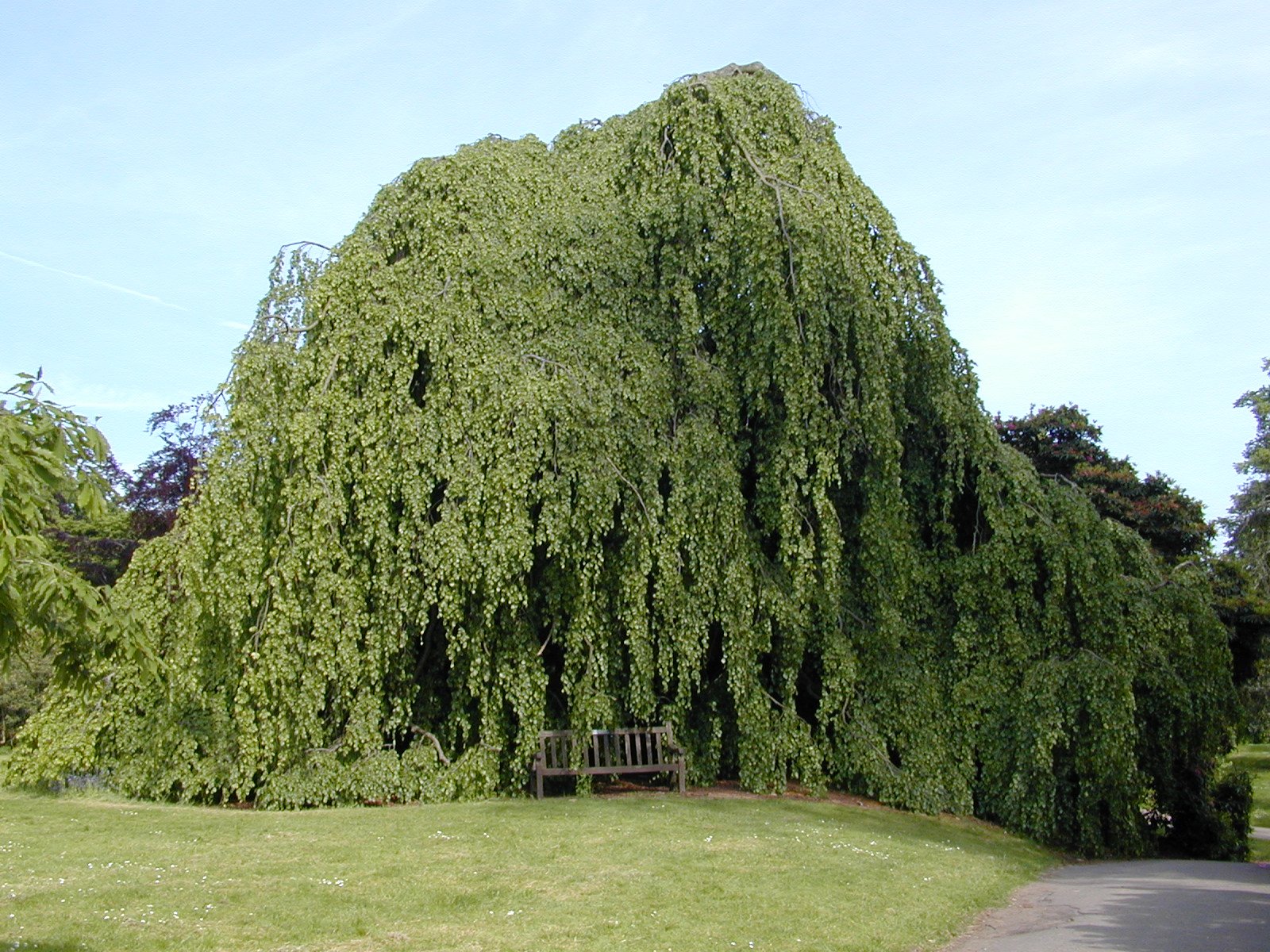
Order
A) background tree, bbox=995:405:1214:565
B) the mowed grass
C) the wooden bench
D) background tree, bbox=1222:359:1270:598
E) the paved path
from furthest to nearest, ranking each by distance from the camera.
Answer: background tree, bbox=1222:359:1270:598, background tree, bbox=995:405:1214:565, the wooden bench, the paved path, the mowed grass

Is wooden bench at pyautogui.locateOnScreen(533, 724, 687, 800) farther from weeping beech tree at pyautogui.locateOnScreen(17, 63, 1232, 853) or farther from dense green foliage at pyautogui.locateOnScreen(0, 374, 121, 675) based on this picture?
dense green foliage at pyautogui.locateOnScreen(0, 374, 121, 675)

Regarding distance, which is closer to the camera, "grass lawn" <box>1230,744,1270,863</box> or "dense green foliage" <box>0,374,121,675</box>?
"dense green foliage" <box>0,374,121,675</box>

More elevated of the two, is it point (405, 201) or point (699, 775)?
point (405, 201)

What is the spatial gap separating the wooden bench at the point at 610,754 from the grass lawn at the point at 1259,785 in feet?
25.8

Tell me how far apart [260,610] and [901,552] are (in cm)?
731

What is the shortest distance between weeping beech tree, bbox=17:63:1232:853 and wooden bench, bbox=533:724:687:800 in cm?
24

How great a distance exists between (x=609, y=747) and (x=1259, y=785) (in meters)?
24.4

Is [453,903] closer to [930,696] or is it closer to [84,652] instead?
[84,652]

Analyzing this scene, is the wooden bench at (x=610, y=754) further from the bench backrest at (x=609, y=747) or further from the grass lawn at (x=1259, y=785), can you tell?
the grass lawn at (x=1259, y=785)

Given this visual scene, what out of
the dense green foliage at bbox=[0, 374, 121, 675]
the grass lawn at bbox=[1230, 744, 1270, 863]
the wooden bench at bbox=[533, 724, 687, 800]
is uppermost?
the dense green foliage at bbox=[0, 374, 121, 675]

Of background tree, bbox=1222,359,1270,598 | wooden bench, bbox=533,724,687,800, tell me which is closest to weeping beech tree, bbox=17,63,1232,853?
wooden bench, bbox=533,724,687,800

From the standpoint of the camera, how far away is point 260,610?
11453 mm

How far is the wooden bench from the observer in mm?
11984

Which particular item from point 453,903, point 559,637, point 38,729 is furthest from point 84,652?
point 38,729
